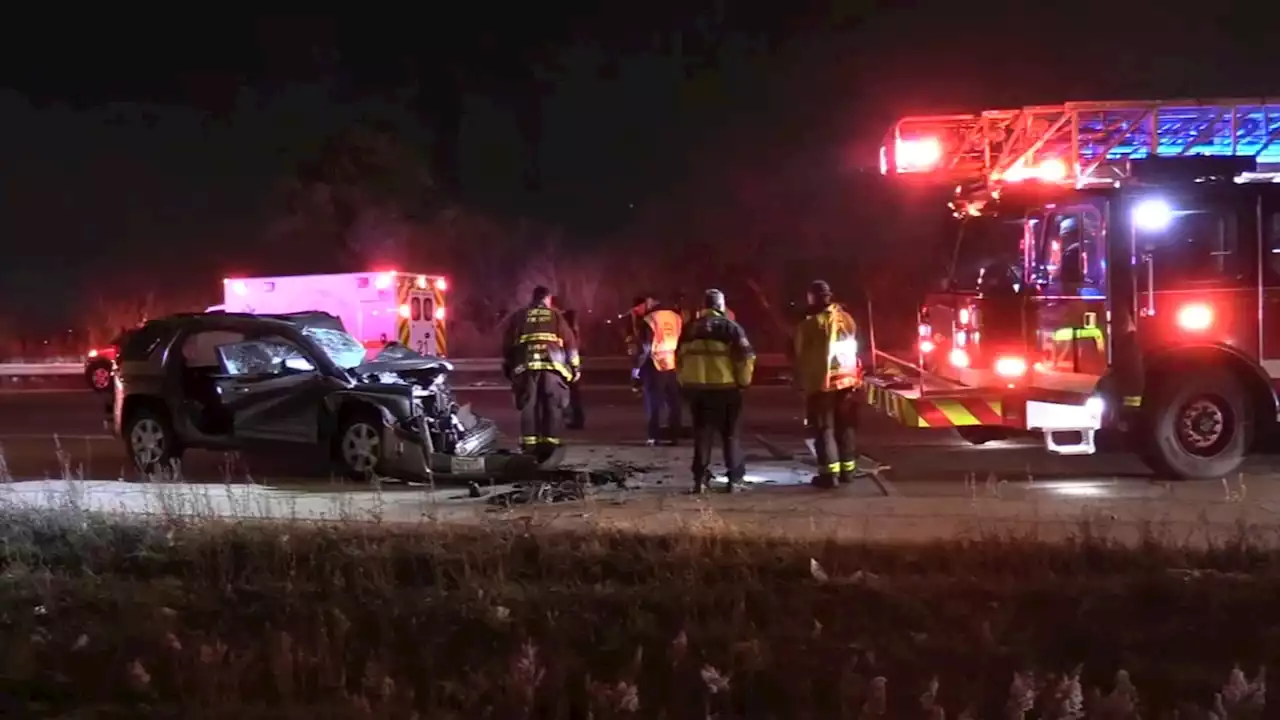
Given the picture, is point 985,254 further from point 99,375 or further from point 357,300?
point 99,375

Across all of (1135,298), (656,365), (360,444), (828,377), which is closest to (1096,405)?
(1135,298)

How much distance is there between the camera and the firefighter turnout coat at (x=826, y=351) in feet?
29.2

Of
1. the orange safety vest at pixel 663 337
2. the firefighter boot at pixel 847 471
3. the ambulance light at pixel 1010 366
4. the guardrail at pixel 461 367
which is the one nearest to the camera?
the firefighter boot at pixel 847 471

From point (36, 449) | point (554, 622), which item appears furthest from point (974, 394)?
point (36, 449)

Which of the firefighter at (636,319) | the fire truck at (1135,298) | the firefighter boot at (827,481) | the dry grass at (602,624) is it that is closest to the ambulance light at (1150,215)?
the fire truck at (1135,298)

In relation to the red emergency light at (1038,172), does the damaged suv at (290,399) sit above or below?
below

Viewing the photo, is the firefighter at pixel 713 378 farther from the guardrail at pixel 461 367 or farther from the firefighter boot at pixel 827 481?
the guardrail at pixel 461 367

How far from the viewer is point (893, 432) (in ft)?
42.2

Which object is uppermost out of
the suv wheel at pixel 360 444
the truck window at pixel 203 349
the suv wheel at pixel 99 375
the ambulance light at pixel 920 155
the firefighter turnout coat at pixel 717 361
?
the ambulance light at pixel 920 155

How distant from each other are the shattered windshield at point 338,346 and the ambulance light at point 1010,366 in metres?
5.33

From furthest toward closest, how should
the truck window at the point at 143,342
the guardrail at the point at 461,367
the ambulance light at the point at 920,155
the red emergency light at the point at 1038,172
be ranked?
the guardrail at the point at 461,367, the truck window at the point at 143,342, the ambulance light at the point at 920,155, the red emergency light at the point at 1038,172

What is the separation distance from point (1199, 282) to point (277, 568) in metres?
6.92

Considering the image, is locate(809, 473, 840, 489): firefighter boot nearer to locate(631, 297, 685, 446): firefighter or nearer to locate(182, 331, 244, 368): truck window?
locate(631, 297, 685, 446): firefighter

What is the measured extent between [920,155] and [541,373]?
3.72m
